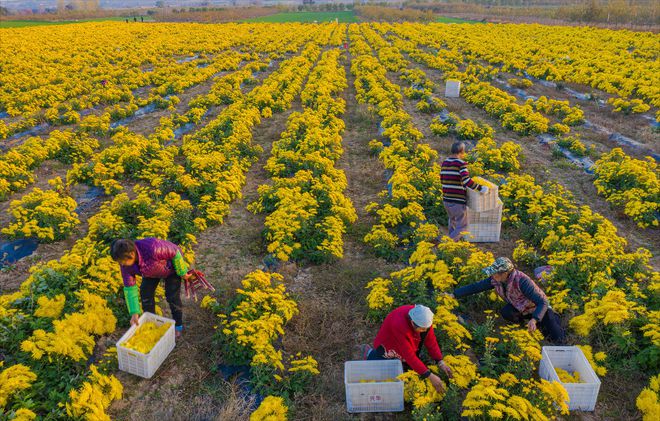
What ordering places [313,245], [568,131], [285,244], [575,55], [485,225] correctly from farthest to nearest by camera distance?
[575,55] → [568,131] → [485,225] → [313,245] → [285,244]

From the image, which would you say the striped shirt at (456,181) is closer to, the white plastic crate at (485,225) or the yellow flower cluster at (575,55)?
the white plastic crate at (485,225)

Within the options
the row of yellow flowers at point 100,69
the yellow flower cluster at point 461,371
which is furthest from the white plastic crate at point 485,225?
the row of yellow flowers at point 100,69

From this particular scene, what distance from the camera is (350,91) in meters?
19.2

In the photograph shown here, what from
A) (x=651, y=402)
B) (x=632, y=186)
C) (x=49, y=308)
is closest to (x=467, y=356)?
(x=651, y=402)

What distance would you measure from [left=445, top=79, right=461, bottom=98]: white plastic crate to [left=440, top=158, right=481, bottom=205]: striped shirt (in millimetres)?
11867

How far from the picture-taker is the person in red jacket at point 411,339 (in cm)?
423

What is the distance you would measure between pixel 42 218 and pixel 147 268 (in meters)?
4.18

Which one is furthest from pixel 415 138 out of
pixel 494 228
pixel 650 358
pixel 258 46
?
pixel 258 46

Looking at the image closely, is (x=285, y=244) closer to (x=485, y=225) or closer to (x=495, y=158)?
(x=485, y=225)

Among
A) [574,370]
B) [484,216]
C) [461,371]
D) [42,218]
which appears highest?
[42,218]

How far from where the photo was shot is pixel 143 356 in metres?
4.71

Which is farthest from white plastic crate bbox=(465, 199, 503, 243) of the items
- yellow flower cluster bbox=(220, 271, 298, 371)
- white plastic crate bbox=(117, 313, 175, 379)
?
white plastic crate bbox=(117, 313, 175, 379)

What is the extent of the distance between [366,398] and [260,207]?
4969 millimetres

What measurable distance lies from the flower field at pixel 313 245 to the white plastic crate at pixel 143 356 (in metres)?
0.14
